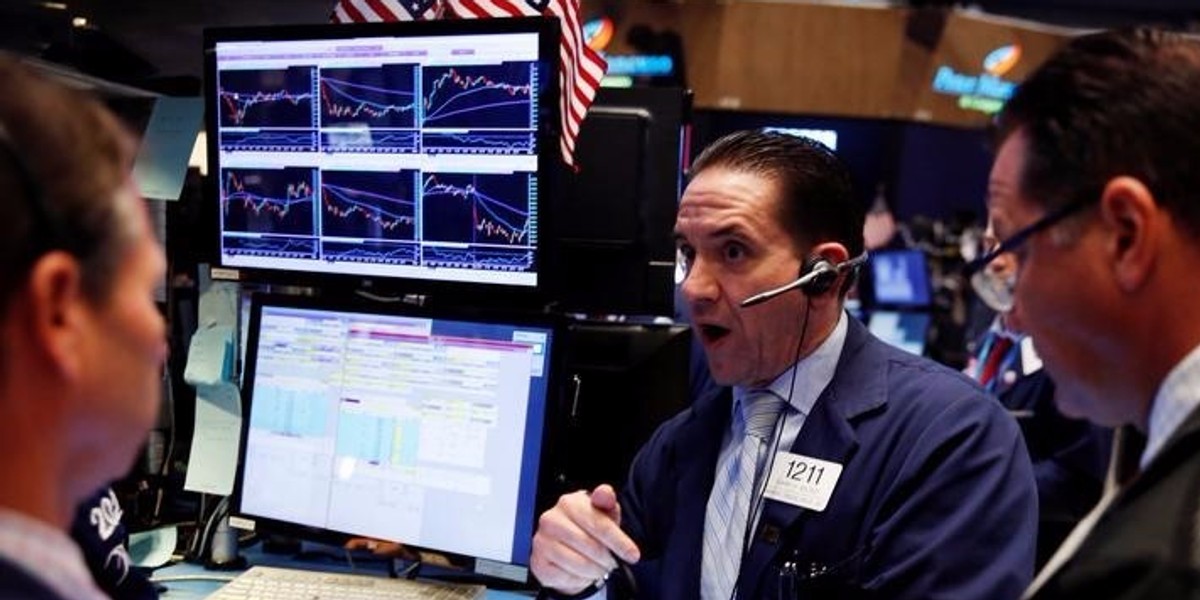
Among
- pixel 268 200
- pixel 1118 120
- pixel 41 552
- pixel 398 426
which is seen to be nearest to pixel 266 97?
pixel 268 200

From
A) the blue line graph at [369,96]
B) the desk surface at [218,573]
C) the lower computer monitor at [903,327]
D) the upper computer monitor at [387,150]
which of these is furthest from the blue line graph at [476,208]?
the lower computer monitor at [903,327]

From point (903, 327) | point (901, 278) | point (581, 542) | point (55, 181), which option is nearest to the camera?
point (55, 181)

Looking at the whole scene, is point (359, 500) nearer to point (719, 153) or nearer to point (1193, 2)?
point (719, 153)

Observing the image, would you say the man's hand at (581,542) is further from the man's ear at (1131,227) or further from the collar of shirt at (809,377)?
the man's ear at (1131,227)

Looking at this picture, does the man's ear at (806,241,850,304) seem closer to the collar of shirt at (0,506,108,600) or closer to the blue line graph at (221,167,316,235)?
the blue line graph at (221,167,316,235)

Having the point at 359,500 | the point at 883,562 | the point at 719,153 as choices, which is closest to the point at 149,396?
the point at 359,500

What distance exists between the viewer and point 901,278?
6.05 meters

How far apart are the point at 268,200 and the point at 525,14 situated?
1.97 feet

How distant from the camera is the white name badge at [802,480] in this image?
153cm

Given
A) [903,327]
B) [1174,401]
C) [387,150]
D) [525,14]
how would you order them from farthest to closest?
[903,327], [525,14], [387,150], [1174,401]

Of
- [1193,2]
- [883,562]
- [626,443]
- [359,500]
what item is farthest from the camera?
[1193,2]

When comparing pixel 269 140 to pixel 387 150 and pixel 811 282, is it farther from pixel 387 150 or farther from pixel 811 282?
pixel 811 282

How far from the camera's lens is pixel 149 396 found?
0.89 m

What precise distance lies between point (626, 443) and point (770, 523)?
46 cm
